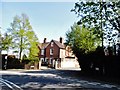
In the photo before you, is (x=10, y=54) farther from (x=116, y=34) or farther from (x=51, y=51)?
(x=116, y=34)

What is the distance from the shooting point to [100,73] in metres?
32.5

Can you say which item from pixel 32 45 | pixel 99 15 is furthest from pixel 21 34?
pixel 99 15

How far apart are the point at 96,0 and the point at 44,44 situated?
55.7m

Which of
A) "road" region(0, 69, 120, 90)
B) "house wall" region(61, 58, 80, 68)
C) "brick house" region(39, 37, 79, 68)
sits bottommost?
"road" region(0, 69, 120, 90)

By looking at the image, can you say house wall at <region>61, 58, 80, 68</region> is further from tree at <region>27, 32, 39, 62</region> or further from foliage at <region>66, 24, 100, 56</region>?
tree at <region>27, 32, 39, 62</region>

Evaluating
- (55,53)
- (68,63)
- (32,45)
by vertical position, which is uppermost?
(32,45)

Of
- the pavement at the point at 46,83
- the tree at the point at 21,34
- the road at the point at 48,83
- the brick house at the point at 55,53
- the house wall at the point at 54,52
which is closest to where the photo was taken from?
the pavement at the point at 46,83

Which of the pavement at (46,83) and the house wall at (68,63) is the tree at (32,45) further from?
the pavement at (46,83)

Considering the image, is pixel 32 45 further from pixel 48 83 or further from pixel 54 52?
pixel 48 83

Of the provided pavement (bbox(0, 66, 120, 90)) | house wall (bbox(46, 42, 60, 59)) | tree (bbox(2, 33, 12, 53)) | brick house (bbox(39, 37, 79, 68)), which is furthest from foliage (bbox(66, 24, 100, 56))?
pavement (bbox(0, 66, 120, 90))

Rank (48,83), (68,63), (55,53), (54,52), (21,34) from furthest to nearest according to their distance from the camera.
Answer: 1. (54,52)
2. (55,53)
3. (68,63)
4. (21,34)
5. (48,83)

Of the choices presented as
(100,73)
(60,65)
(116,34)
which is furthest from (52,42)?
(116,34)

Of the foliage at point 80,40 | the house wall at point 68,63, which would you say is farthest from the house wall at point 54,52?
the foliage at point 80,40

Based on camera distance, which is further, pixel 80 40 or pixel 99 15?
pixel 80 40
